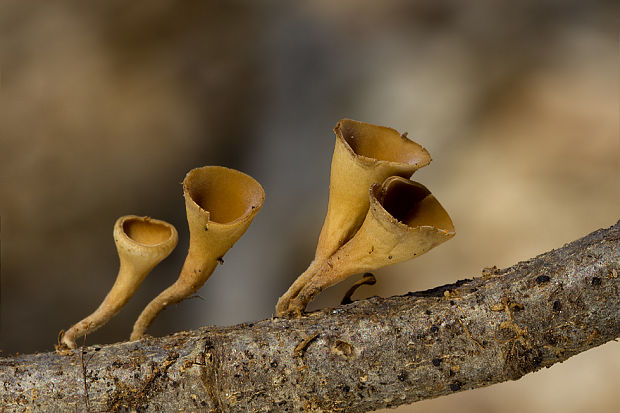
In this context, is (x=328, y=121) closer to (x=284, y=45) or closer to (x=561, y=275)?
(x=284, y=45)

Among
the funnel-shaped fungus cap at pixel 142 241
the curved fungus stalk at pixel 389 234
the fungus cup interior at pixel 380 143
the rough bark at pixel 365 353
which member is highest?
the fungus cup interior at pixel 380 143

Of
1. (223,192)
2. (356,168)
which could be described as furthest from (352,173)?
(223,192)

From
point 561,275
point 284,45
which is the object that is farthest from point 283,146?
point 561,275

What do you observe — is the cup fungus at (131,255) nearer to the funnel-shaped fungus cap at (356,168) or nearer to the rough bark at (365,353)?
the rough bark at (365,353)

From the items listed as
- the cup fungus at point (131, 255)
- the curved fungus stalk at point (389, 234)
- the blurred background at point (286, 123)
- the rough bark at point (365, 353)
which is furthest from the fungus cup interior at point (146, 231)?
the blurred background at point (286, 123)

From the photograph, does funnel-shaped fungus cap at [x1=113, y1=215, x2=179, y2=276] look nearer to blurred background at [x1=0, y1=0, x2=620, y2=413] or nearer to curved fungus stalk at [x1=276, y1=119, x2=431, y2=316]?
curved fungus stalk at [x1=276, y1=119, x2=431, y2=316]

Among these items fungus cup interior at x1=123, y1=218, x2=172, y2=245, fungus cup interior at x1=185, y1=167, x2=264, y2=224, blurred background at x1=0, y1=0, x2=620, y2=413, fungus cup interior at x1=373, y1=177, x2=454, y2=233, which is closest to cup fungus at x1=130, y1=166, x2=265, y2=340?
fungus cup interior at x1=185, y1=167, x2=264, y2=224
